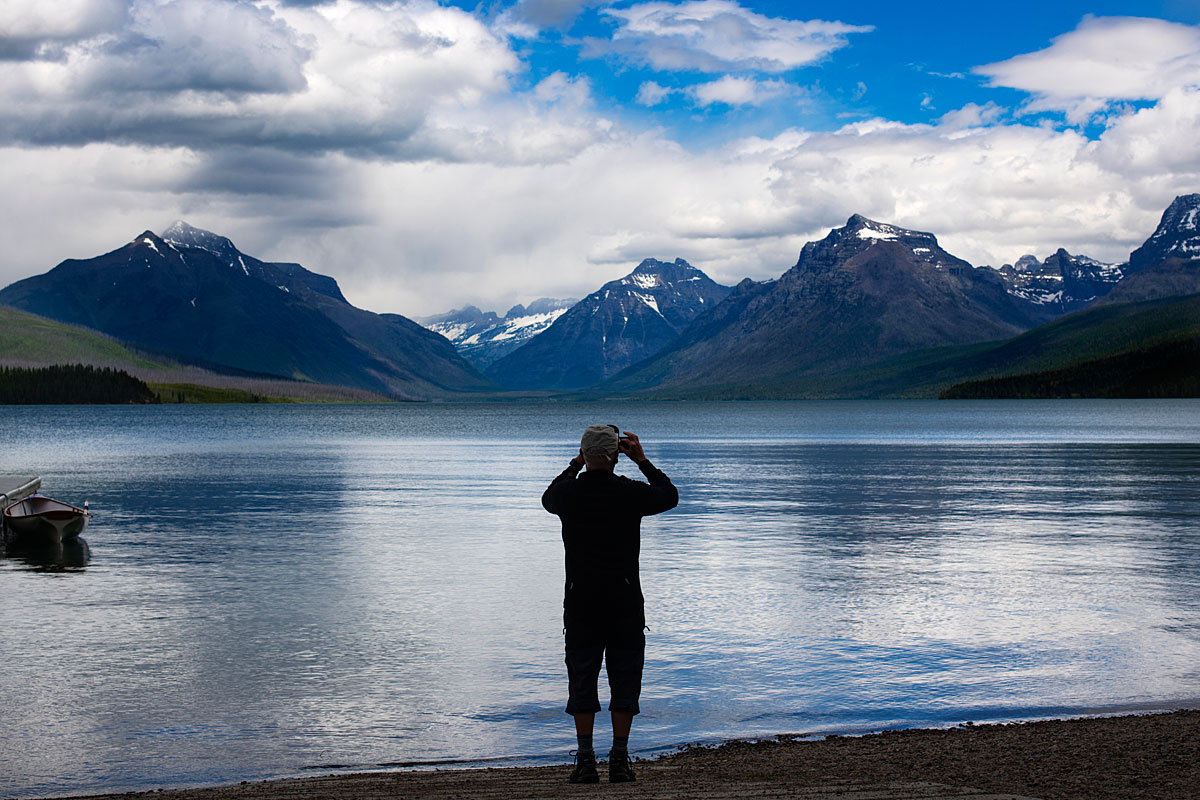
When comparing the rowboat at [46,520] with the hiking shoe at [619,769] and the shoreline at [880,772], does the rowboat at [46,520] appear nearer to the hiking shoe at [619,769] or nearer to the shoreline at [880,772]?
the shoreline at [880,772]

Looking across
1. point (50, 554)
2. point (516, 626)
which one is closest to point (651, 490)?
Answer: point (516, 626)

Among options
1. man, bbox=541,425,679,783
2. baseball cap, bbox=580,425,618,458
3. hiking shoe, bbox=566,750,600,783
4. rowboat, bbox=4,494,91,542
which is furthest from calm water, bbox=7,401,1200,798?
baseball cap, bbox=580,425,618,458

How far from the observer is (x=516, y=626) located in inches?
1073

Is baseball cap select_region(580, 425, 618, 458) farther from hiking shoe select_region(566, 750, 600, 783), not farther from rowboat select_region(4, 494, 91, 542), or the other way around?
rowboat select_region(4, 494, 91, 542)

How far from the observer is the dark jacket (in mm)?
13703

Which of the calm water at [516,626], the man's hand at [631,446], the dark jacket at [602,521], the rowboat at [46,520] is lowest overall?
the calm water at [516,626]

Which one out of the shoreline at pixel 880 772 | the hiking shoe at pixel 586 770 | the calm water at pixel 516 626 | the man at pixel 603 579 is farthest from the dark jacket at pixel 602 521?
the calm water at pixel 516 626

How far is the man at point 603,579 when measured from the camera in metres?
13.7

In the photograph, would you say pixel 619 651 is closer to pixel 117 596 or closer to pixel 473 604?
pixel 473 604

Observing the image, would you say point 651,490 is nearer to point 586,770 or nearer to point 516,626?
point 586,770

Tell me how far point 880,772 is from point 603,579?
180 inches

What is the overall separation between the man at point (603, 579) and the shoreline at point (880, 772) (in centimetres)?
82

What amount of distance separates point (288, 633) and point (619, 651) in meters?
14.5

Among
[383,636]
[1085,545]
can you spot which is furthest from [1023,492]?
[383,636]
